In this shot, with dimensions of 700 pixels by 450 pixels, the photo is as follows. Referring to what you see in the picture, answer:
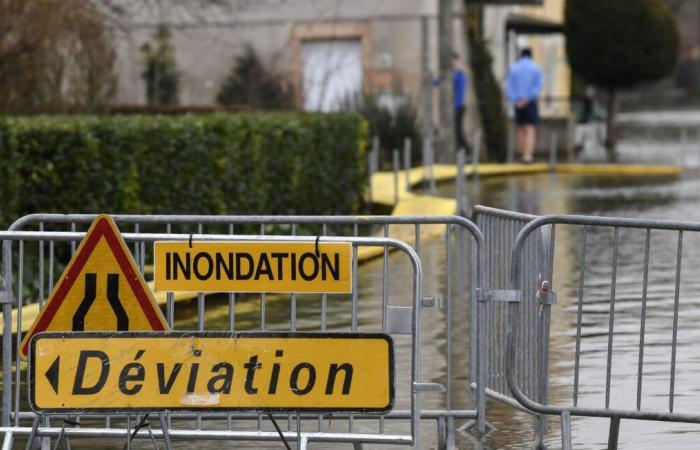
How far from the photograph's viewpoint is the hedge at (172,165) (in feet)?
47.7

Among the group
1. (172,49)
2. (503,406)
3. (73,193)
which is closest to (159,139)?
(73,193)

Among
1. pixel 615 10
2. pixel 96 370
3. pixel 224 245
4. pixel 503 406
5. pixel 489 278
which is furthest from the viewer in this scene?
pixel 615 10

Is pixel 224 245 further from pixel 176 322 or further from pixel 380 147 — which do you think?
pixel 380 147

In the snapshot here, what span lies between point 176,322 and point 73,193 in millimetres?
2472

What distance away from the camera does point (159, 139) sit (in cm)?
1580

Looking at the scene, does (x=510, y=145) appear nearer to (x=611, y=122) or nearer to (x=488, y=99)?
(x=488, y=99)

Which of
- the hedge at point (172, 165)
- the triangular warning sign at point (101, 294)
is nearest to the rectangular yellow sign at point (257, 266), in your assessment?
the triangular warning sign at point (101, 294)

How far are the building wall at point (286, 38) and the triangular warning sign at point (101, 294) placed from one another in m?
25.3

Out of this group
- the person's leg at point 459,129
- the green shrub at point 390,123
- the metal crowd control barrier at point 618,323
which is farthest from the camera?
the person's leg at point 459,129

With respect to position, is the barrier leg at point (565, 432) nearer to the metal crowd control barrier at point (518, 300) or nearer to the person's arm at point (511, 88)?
the metal crowd control barrier at point (518, 300)

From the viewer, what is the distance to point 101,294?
7.54m

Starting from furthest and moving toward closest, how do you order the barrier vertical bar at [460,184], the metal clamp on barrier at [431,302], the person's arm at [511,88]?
1. the person's arm at [511,88]
2. the barrier vertical bar at [460,184]
3. the metal clamp on barrier at [431,302]

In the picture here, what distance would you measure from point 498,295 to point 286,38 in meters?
26.6

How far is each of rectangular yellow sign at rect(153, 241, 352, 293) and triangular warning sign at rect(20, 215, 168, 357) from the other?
0.27 meters
